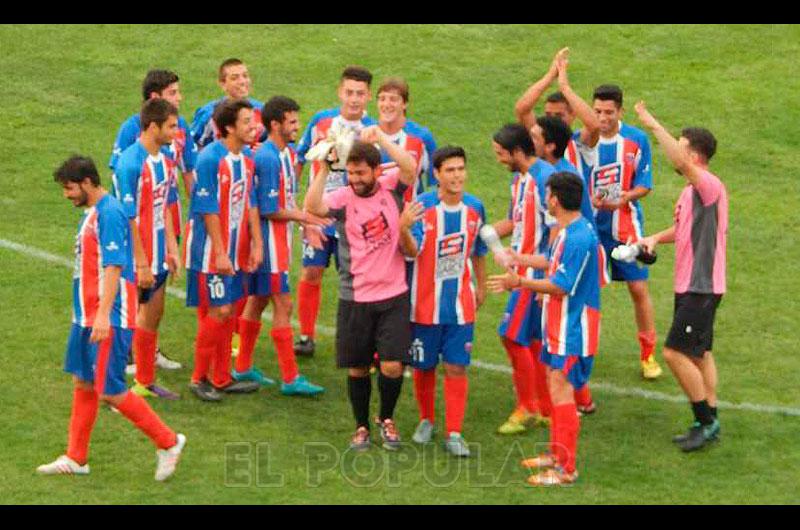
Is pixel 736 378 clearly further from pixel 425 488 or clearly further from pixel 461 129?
pixel 461 129

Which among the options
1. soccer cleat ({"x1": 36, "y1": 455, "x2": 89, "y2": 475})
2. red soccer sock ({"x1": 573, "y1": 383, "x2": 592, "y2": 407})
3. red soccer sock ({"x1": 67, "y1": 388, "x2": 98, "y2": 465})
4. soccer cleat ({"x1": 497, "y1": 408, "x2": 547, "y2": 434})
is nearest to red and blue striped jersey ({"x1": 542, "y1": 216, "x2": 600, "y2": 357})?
soccer cleat ({"x1": 497, "y1": 408, "x2": 547, "y2": 434})

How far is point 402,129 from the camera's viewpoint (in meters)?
13.9

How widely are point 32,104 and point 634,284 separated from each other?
7.66m

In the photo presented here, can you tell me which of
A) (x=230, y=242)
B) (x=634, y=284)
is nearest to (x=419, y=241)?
(x=230, y=242)

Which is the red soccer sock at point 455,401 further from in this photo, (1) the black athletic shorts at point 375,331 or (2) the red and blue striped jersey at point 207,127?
(2) the red and blue striped jersey at point 207,127

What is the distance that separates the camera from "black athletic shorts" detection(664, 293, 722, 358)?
12.6 m

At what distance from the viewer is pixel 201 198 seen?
13.0 meters

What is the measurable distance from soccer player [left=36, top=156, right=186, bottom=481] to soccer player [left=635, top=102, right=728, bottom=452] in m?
3.41

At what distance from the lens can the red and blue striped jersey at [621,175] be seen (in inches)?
556

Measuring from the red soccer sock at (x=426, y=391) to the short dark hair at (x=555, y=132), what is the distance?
5.85 feet

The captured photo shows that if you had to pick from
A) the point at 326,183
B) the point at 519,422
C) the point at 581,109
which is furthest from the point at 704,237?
the point at 326,183

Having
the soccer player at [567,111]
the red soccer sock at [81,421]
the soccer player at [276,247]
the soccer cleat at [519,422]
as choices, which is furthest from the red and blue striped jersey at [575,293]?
A: the red soccer sock at [81,421]

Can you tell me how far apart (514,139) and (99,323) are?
3.09m

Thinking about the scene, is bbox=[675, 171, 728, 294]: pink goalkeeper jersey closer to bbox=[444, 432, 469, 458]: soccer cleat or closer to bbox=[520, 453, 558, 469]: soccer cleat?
bbox=[520, 453, 558, 469]: soccer cleat
